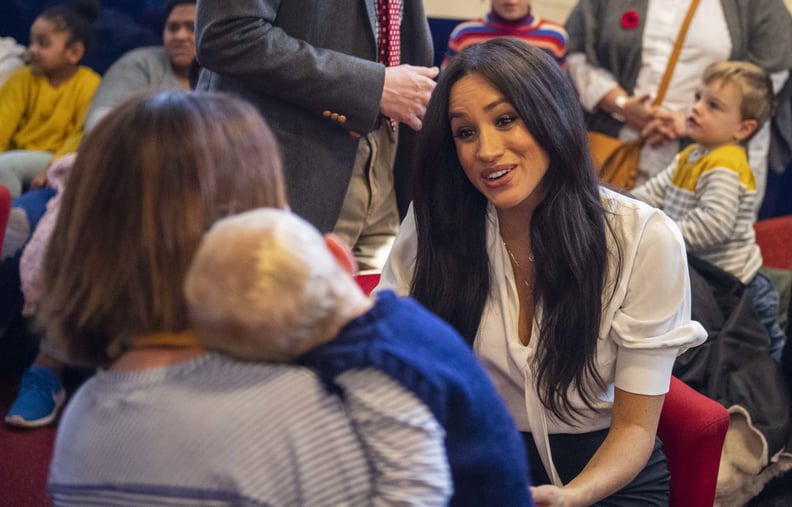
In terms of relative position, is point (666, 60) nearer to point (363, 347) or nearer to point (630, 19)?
point (630, 19)

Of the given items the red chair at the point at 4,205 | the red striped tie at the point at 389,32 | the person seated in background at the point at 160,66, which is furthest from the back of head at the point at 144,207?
the person seated in background at the point at 160,66

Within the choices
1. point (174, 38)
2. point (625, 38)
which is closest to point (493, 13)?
point (625, 38)

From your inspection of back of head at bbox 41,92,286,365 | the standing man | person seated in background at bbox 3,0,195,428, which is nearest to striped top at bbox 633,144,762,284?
the standing man

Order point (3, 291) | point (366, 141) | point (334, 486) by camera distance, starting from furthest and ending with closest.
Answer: point (3, 291) → point (366, 141) → point (334, 486)

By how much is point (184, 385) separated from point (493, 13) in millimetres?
2739

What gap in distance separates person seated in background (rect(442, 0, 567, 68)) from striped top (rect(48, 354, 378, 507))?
256 centimetres

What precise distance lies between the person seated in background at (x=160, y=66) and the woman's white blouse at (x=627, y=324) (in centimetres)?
226

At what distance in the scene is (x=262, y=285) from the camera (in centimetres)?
74

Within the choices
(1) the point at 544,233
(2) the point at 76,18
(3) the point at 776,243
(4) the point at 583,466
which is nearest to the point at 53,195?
(2) the point at 76,18

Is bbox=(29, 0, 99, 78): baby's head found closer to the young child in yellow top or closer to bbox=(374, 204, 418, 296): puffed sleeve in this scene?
the young child in yellow top

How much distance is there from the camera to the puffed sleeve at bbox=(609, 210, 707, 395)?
146 cm

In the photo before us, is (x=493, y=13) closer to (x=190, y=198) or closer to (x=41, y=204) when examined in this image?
(x=41, y=204)

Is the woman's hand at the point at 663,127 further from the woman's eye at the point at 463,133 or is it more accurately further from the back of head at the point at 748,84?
the woman's eye at the point at 463,133

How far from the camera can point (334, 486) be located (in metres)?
0.81
